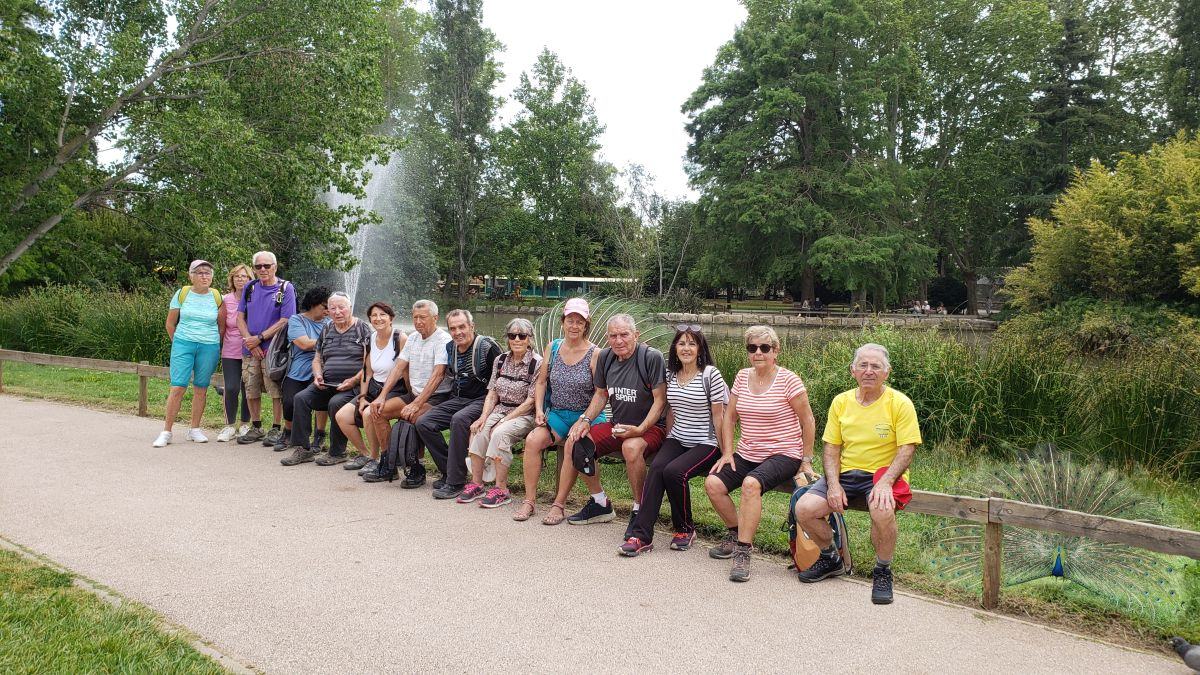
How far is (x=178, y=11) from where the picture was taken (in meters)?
16.8

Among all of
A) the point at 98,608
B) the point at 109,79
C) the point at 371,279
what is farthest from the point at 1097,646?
the point at 371,279

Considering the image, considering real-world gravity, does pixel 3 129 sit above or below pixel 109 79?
below

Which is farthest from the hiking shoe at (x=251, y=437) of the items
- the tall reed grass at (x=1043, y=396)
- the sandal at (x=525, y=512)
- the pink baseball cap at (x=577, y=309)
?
the tall reed grass at (x=1043, y=396)

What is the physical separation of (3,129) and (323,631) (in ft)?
53.5

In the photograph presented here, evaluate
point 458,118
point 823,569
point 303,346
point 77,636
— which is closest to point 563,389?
point 823,569

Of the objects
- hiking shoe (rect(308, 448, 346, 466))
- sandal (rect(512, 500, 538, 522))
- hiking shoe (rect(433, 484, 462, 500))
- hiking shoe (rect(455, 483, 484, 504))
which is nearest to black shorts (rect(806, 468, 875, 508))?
sandal (rect(512, 500, 538, 522))

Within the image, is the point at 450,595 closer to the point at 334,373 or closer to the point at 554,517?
the point at 554,517

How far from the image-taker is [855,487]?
4320 millimetres

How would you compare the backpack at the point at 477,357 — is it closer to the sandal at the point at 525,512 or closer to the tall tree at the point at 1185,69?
the sandal at the point at 525,512

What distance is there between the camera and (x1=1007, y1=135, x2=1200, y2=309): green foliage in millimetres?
24203

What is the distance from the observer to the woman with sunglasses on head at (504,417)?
19.2ft

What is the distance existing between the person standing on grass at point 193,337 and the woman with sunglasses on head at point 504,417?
339 centimetres

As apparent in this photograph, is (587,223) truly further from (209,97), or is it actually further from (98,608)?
(98,608)

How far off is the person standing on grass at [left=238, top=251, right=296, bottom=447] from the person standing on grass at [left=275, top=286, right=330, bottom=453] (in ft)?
0.69
